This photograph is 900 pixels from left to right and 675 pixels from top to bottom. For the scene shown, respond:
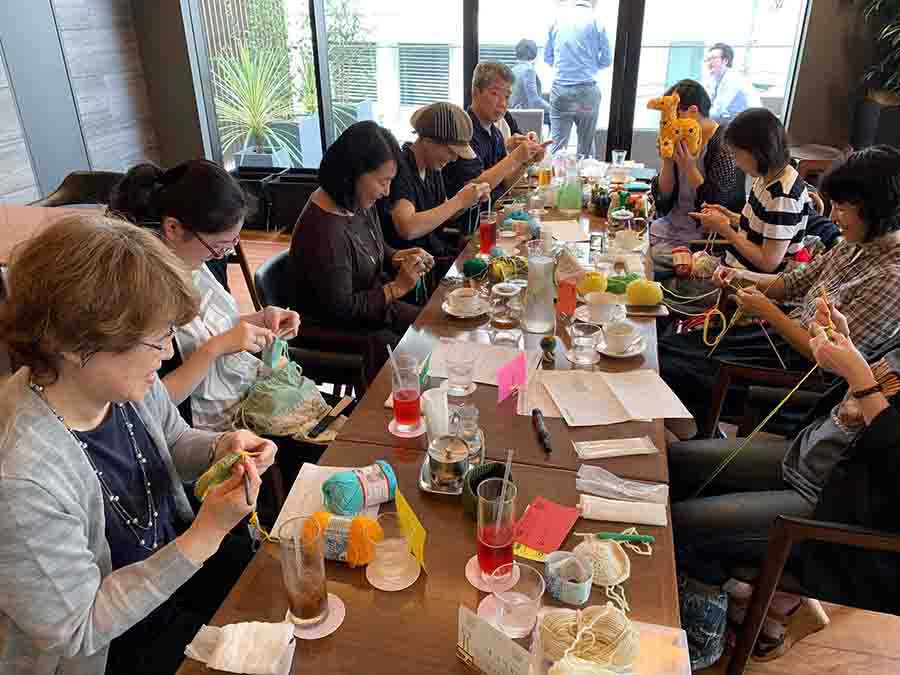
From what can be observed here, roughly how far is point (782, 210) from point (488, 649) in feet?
7.19

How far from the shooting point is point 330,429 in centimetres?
183

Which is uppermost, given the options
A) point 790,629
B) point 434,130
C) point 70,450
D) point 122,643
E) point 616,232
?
point 434,130

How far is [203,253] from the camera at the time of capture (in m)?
1.70

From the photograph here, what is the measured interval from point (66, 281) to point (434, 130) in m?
1.96

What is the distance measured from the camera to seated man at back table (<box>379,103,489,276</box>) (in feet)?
8.86

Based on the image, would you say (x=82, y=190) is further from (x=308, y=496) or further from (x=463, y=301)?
(x=308, y=496)

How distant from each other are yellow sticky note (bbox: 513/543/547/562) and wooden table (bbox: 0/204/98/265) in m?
2.59

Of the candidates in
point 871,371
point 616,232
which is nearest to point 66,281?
point 871,371

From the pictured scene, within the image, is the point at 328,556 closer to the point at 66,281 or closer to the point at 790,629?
the point at 66,281

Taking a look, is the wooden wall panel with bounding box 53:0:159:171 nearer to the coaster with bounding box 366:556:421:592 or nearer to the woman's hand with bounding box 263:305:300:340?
the woman's hand with bounding box 263:305:300:340

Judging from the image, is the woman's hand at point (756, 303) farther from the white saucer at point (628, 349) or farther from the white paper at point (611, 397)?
the white paper at point (611, 397)

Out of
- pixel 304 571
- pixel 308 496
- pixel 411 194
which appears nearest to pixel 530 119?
pixel 411 194

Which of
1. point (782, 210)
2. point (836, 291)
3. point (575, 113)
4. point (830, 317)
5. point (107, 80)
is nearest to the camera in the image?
point (830, 317)

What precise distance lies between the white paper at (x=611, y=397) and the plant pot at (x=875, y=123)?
11.4 ft
